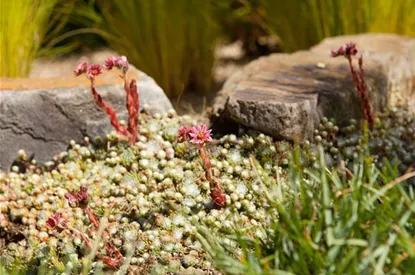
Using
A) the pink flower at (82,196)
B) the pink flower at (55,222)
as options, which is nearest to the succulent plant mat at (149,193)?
the pink flower at (55,222)

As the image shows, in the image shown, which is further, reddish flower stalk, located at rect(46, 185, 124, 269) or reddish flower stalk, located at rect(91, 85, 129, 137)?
reddish flower stalk, located at rect(91, 85, 129, 137)

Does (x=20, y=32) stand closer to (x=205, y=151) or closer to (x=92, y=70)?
(x=92, y=70)

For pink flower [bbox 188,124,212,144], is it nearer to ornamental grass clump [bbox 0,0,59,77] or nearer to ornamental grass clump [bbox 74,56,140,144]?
ornamental grass clump [bbox 74,56,140,144]

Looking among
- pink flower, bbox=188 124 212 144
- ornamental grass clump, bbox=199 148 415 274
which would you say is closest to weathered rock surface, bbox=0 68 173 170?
pink flower, bbox=188 124 212 144

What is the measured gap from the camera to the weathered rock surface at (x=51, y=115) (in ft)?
12.3

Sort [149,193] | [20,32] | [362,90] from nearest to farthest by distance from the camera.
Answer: [149,193]
[362,90]
[20,32]

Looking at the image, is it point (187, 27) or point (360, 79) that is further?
point (187, 27)

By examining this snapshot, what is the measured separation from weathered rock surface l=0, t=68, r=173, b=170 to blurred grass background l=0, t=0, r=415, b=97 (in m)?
0.70

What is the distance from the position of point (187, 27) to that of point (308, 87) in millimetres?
1809

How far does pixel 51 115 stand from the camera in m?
3.75

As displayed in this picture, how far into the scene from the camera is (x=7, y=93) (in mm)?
3729

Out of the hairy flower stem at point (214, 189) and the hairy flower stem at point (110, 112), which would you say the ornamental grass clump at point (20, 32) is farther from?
the hairy flower stem at point (214, 189)

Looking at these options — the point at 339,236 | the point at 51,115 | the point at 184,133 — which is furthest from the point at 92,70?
the point at 339,236

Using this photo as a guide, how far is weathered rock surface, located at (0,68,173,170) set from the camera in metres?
3.74
